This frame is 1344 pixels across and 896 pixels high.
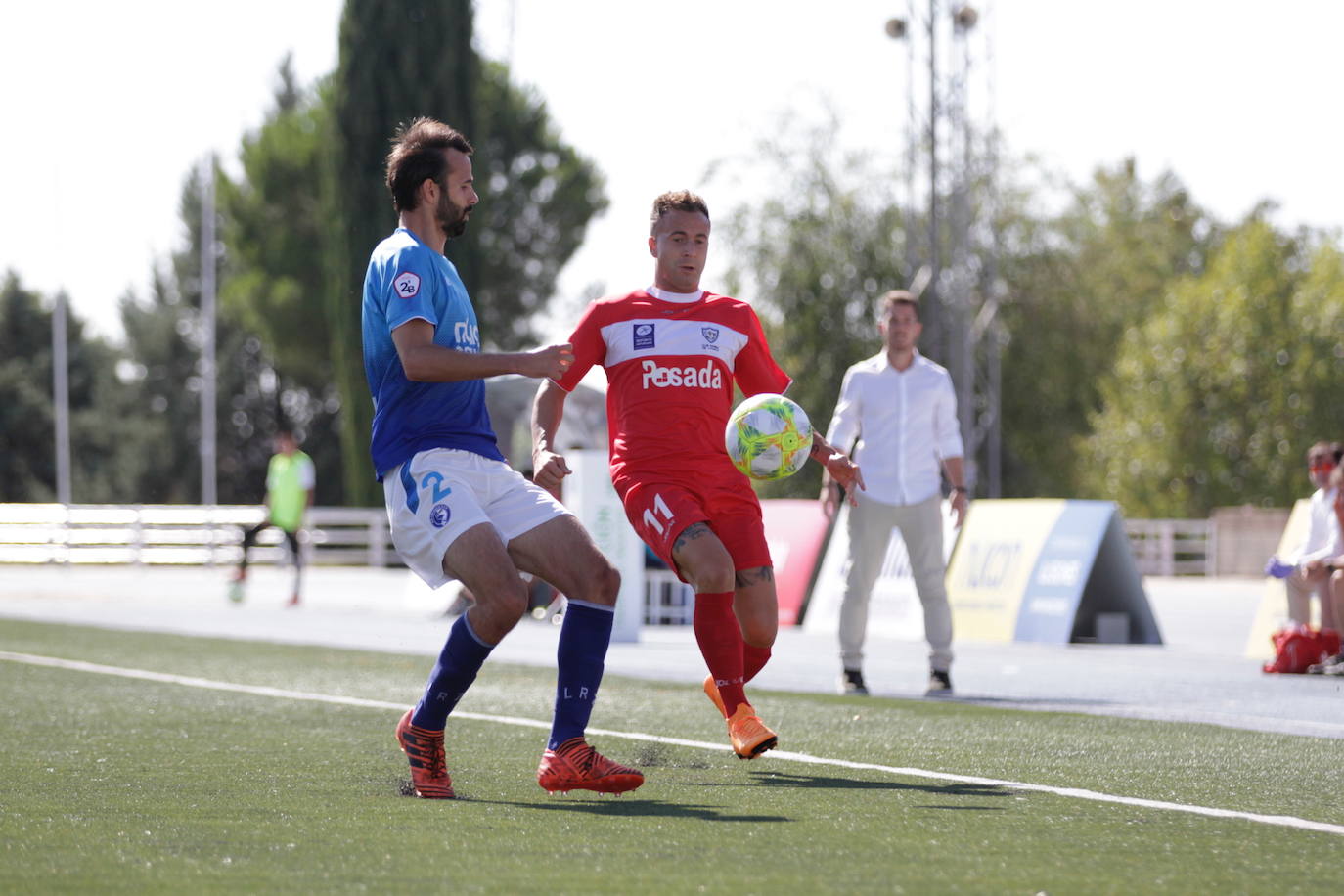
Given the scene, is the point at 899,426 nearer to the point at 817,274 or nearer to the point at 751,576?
the point at 751,576

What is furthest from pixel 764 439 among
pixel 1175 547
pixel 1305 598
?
pixel 1175 547

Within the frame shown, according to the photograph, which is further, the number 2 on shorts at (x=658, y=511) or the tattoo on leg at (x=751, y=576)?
the tattoo on leg at (x=751, y=576)

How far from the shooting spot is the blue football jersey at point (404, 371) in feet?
20.1

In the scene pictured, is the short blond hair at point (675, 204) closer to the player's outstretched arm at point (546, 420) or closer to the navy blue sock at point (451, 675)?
the player's outstretched arm at point (546, 420)

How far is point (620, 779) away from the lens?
243 inches

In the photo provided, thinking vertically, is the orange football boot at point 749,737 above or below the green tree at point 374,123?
below

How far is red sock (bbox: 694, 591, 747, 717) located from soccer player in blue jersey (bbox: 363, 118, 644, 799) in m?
0.97

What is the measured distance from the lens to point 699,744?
8031 millimetres

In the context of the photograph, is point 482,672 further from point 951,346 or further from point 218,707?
point 951,346

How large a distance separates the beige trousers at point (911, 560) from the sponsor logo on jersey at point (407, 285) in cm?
529

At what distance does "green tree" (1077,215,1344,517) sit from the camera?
41312 mm

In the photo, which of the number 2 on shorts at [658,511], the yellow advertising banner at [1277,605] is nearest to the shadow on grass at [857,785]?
the number 2 on shorts at [658,511]

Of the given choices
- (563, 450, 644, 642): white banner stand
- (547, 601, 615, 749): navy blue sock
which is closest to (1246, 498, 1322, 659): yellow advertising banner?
(563, 450, 644, 642): white banner stand

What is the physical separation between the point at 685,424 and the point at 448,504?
152cm
